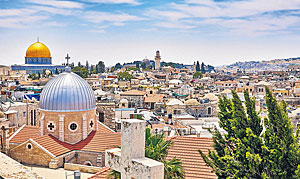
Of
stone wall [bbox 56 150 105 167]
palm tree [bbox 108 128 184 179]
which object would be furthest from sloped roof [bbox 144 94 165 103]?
palm tree [bbox 108 128 184 179]

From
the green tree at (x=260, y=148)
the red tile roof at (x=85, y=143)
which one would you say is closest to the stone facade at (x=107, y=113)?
the red tile roof at (x=85, y=143)

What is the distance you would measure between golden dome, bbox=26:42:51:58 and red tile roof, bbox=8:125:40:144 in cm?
6892

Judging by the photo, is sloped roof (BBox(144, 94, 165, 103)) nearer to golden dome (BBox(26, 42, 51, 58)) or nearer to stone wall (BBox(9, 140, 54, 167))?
stone wall (BBox(9, 140, 54, 167))

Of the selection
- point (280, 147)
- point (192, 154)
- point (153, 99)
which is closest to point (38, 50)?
point (153, 99)

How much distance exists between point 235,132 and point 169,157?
10.8 feet

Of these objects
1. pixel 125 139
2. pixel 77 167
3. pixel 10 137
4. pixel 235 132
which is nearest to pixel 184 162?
pixel 235 132

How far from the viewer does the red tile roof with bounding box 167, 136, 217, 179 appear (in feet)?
30.9

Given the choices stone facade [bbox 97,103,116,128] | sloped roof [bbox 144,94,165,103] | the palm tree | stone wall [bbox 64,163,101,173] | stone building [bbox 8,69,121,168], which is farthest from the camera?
sloped roof [bbox 144,94,165,103]

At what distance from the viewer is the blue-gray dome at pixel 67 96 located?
17.3m

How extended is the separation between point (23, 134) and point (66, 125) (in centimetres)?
292

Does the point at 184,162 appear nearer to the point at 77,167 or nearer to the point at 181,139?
the point at 181,139

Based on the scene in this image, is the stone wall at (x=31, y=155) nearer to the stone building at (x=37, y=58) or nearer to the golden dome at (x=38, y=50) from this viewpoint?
the stone building at (x=37, y=58)

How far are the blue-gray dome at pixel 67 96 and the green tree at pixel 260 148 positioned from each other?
37.1 ft

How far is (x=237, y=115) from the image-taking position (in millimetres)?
7191
